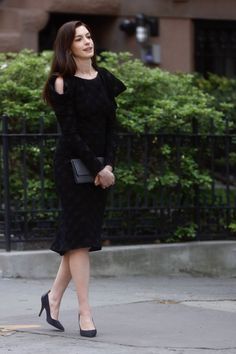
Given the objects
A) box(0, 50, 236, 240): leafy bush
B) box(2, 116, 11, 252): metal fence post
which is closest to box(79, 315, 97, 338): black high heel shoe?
box(2, 116, 11, 252): metal fence post

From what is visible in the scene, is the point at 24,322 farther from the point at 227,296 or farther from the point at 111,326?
the point at 227,296

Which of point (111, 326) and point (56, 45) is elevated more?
point (56, 45)

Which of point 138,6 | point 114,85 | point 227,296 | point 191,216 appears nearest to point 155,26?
point 138,6

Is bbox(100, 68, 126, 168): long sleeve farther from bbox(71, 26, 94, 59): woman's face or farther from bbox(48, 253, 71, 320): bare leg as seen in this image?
bbox(48, 253, 71, 320): bare leg

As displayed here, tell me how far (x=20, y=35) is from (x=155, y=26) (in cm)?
202

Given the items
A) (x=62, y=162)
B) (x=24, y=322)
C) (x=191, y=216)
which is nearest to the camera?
(x=62, y=162)

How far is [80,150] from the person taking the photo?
6.05m

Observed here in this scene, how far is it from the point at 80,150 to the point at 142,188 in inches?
126

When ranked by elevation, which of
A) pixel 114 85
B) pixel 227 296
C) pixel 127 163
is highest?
pixel 114 85

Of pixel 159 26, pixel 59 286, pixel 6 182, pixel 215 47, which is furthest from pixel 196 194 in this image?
pixel 215 47

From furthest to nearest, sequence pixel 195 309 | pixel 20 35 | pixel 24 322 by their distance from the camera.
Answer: pixel 20 35, pixel 195 309, pixel 24 322

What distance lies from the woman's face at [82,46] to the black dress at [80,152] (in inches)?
6.4

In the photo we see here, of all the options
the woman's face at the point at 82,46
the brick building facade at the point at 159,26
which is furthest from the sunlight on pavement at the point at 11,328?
the brick building facade at the point at 159,26

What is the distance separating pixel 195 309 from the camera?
718cm
